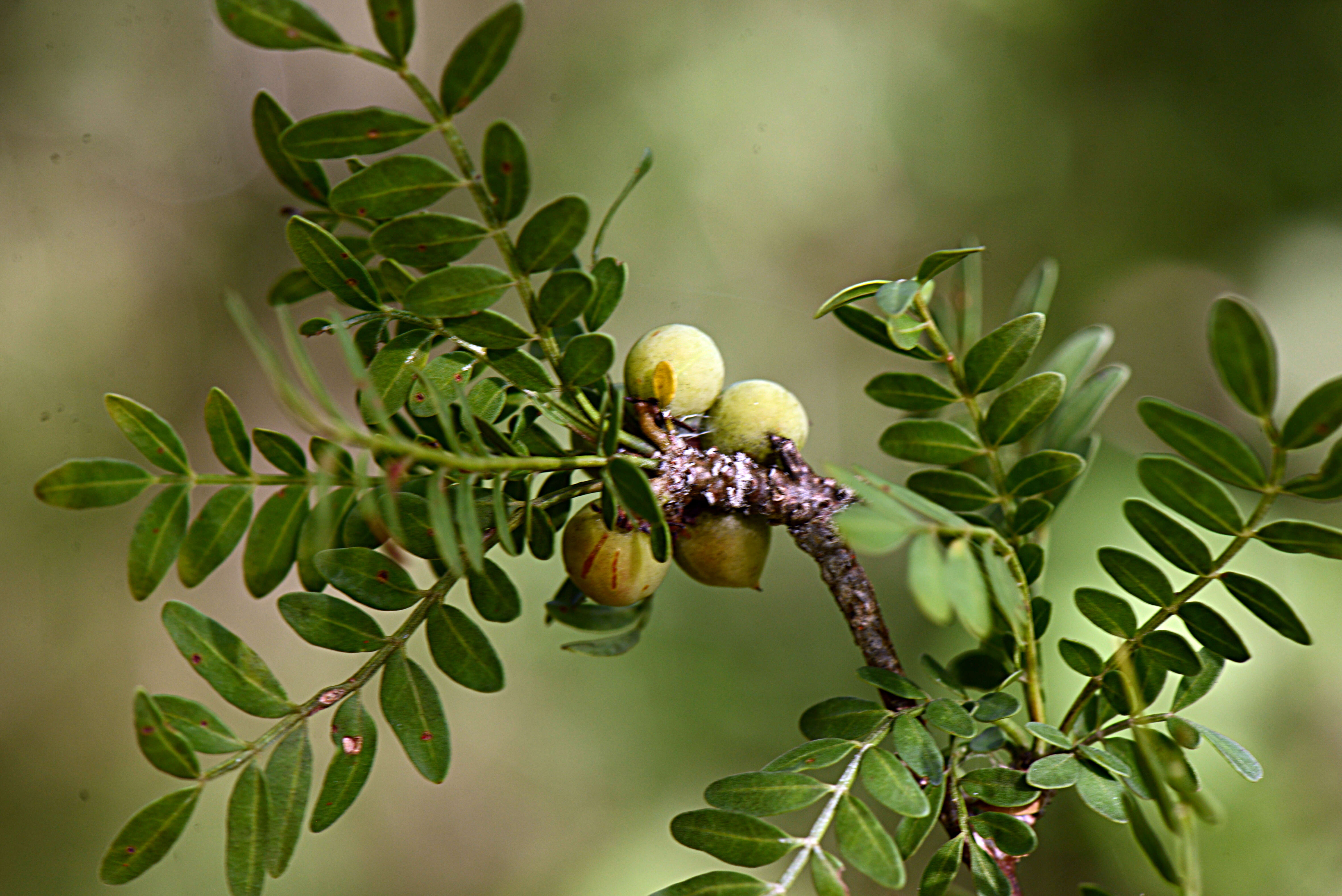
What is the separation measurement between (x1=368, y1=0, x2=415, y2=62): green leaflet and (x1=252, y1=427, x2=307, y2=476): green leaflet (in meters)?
0.16

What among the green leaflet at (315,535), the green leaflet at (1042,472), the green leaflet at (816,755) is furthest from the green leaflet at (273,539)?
the green leaflet at (1042,472)

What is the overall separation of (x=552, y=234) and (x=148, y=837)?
0.93 ft

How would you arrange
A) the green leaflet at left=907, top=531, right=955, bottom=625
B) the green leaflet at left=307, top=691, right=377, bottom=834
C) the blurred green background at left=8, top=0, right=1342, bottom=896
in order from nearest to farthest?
the green leaflet at left=907, top=531, right=955, bottom=625
the green leaflet at left=307, top=691, right=377, bottom=834
the blurred green background at left=8, top=0, right=1342, bottom=896

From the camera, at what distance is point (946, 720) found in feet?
1.16

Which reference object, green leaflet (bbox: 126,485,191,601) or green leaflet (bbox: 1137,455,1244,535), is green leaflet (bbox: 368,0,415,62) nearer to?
green leaflet (bbox: 126,485,191,601)

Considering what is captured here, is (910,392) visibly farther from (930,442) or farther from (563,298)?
(563,298)

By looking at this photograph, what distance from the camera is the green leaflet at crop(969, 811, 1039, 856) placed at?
352 millimetres

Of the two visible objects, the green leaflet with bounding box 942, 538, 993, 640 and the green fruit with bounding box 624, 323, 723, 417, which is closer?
the green leaflet with bounding box 942, 538, 993, 640

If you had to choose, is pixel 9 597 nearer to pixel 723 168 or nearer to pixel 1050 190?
pixel 723 168

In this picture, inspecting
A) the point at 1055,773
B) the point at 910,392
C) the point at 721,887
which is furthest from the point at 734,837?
the point at 910,392

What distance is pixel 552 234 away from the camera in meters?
0.34

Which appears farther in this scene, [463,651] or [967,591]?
[463,651]

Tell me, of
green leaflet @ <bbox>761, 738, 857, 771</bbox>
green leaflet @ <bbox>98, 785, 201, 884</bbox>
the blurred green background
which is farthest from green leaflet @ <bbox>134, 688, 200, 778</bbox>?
the blurred green background

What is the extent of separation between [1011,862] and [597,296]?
1.06 ft
